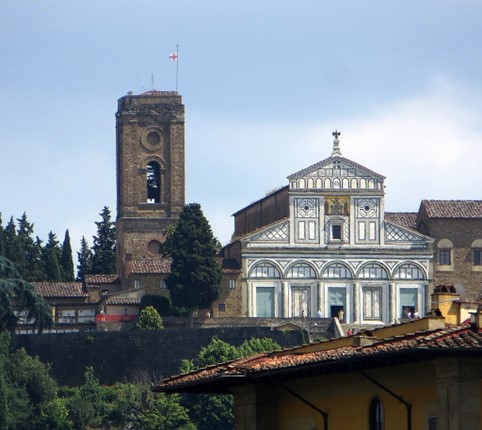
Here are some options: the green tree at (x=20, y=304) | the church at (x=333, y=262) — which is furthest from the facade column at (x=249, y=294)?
the green tree at (x=20, y=304)

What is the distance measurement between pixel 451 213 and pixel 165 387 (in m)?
70.8

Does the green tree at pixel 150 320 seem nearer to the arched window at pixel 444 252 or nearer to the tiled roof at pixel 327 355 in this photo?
the arched window at pixel 444 252

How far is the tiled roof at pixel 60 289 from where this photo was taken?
104000mm

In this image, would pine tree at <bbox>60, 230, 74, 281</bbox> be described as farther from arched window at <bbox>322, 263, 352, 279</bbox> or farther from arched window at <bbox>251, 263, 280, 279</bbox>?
arched window at <bbox>322, 263, 352, 279</bbox>

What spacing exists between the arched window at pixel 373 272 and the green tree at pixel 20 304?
14189mm

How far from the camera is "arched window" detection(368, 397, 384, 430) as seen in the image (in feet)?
95.5

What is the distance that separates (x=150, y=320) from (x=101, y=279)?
855cm

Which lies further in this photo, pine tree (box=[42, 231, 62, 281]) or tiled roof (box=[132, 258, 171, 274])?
pine tree (box=[42, 231, 62, 281])

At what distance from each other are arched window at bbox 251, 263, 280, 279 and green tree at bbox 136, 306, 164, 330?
5.23 m

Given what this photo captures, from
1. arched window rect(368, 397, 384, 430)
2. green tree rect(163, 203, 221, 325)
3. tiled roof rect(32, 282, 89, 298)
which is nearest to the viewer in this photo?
arched window rect(368, 397, 384, 430)

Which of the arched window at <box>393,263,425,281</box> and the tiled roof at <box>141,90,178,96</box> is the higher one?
the tiled roof at <box>141,90,178,96</box>

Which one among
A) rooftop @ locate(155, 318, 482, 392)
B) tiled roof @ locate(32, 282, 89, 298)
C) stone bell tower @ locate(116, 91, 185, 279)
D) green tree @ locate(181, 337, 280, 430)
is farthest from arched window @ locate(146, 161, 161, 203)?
rooftop @ locate(155, 318, 482, 392)

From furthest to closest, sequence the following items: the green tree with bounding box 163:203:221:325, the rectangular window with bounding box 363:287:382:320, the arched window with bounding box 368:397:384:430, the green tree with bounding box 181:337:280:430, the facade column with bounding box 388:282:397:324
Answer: the facade column with bounding box 388:282:397:324, the rectangular window with bounding box 363:287:382:320, the green tree with bounding box 163:203:221:325, the green tree with bounding box 181:337:280:430, the arched window with bounding box 368:397:384:430

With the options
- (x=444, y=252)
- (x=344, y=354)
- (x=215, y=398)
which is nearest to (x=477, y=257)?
(x=444, y=252)
